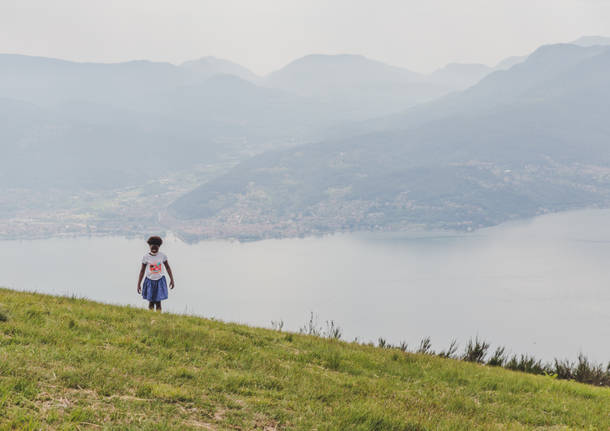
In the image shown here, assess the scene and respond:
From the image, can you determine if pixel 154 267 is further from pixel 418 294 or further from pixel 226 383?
pixel 418 294

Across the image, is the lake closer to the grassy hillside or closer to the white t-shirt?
the white t-shirt

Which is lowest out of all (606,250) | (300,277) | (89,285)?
(89,285)

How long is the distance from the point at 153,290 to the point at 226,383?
5.42m

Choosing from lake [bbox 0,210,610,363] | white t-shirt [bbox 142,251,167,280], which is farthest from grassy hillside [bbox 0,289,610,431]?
lake [bbox 0,210,610,363]

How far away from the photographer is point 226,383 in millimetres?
6117

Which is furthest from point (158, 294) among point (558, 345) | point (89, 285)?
point (89, 285)

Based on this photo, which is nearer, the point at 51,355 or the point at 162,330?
the point at 51,355

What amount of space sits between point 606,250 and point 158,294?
219642 millimetres

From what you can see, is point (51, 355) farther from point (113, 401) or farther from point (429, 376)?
point (429, 376)

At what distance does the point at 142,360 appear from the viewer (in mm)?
6379

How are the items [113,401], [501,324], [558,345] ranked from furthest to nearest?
1. [501,324]
2. [558,345]
3. [113,401]

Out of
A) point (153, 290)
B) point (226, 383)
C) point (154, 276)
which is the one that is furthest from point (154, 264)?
point (226, 383)

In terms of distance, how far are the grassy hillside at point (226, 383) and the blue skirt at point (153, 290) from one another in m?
1.39

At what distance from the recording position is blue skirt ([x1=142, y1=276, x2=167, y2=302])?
10.9 m
